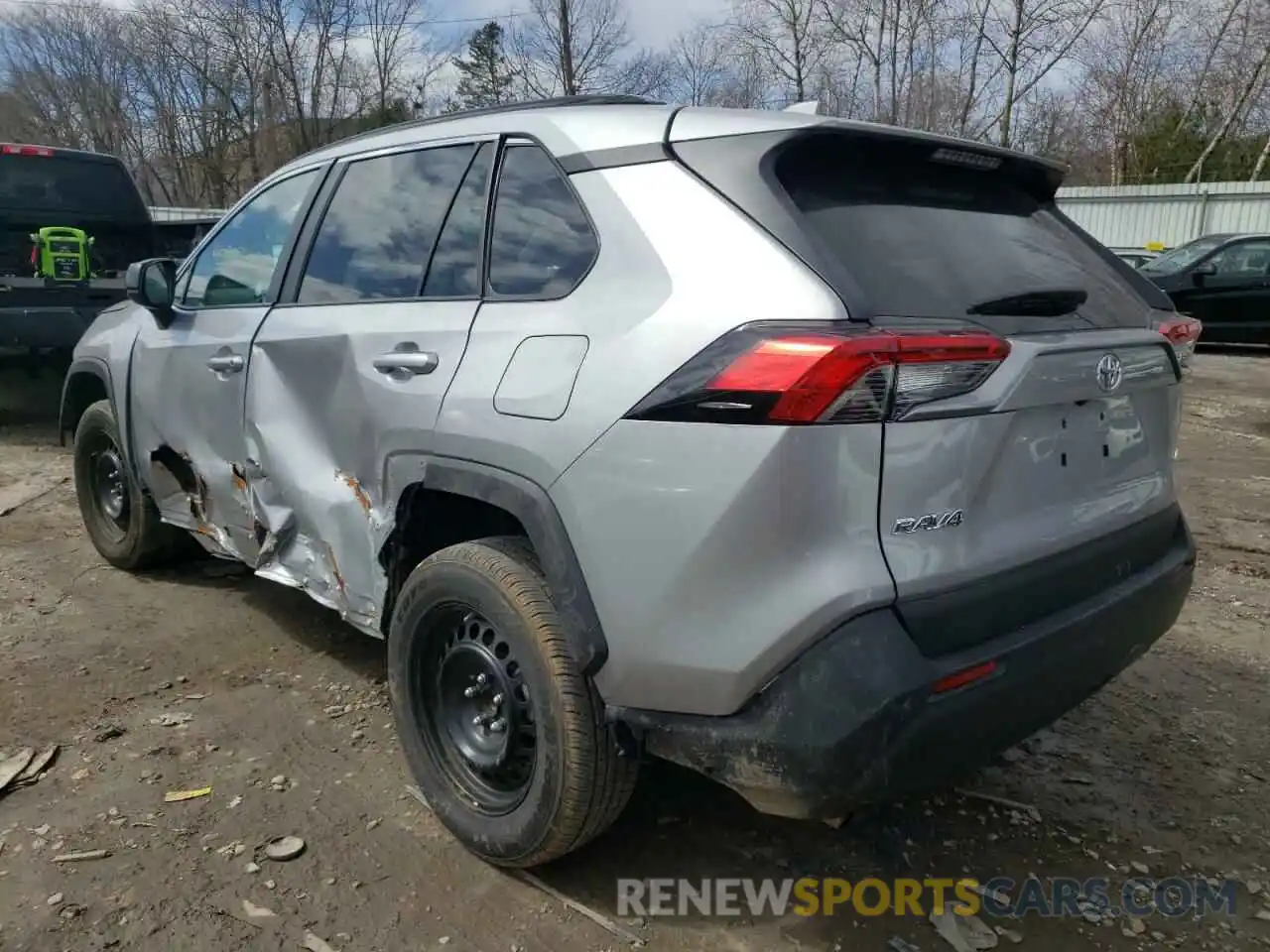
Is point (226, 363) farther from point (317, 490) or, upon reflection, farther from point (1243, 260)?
point (1243, 260)

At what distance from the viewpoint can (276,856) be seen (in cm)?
265

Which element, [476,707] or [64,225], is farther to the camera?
[64,225]

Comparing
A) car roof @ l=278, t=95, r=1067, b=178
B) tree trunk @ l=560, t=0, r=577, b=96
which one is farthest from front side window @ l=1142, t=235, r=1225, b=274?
tree trunk @ l=560, t=0, r=577, b=96

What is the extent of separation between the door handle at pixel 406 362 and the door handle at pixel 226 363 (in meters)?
0.94

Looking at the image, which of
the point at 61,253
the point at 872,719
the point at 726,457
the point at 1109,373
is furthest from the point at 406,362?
the point at 61,253

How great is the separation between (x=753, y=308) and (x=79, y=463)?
13.8 ft

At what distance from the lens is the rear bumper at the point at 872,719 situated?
187 centimetres

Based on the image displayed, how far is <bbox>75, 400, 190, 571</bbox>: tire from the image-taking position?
4.52m

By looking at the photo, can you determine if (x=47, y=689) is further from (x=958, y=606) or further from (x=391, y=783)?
(x=958, y=606)

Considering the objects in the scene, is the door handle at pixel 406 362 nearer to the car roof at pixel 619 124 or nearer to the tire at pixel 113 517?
the car roof at pixel 619 124

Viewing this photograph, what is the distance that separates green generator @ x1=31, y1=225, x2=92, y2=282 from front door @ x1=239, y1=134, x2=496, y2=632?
643cm

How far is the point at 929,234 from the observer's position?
2.30m

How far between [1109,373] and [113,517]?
4.49m

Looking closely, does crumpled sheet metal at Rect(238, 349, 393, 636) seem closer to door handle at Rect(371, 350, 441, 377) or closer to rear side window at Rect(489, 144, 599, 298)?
door handle at Rect(371, 350, 441, 377)
